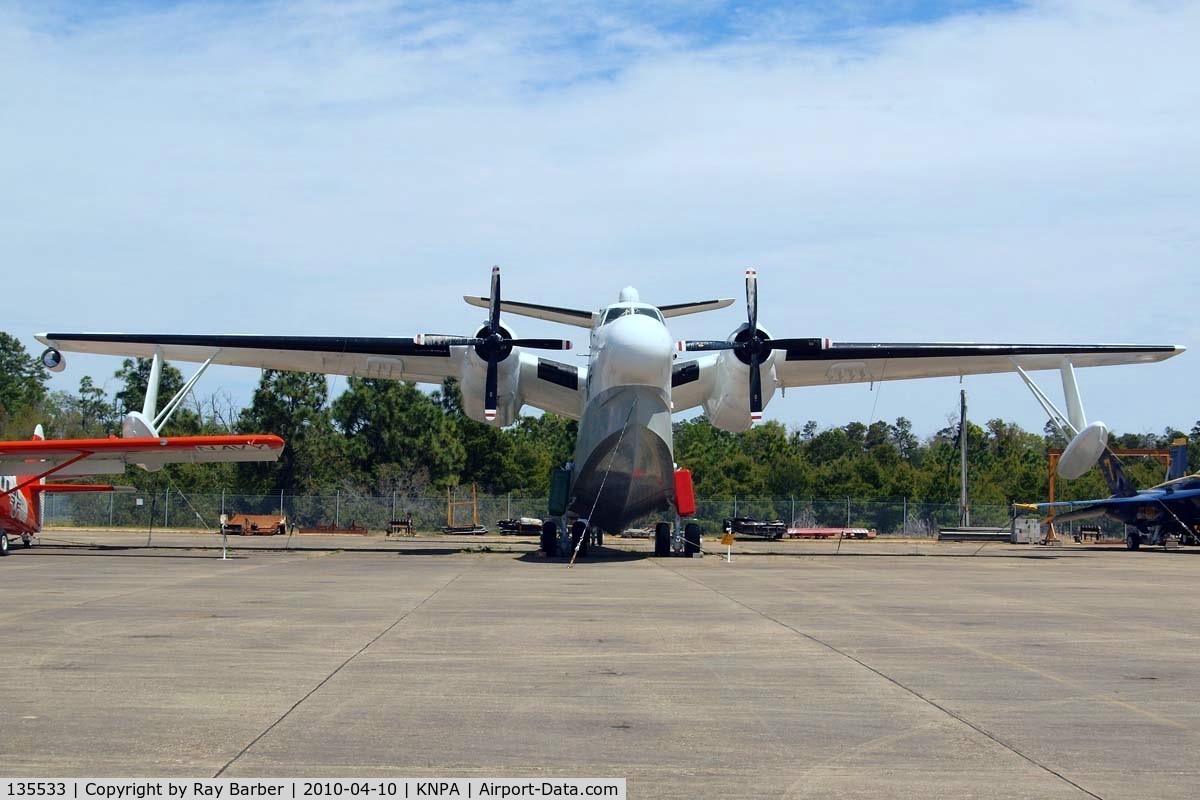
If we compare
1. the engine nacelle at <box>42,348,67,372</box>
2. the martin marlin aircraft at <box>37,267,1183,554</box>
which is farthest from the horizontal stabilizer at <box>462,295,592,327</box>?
the engine nacelle at <box>42,348,67,372</box>

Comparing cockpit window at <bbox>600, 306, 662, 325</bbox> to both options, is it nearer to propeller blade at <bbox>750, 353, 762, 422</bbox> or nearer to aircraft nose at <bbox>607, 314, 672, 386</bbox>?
aircraft nose at <bbox>607, 314, 672, 386</bbox>

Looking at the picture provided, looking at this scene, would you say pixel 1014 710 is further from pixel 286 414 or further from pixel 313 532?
pixel 286 414

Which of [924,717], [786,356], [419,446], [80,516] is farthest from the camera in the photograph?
[419,446]

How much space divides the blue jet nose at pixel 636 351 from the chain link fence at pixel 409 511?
26.3m

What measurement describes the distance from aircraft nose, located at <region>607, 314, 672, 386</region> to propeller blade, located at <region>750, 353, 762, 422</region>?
126 inches

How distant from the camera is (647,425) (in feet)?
79.4

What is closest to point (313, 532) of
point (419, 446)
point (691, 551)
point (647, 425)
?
point (419, 446)

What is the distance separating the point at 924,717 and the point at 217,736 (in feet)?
14.1

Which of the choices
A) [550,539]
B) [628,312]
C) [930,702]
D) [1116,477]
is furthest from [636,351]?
[1116,477]

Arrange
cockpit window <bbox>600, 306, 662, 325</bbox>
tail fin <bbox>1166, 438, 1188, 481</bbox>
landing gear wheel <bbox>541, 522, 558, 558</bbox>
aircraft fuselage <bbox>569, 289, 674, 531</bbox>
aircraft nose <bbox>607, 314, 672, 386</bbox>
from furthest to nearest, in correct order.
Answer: tail fin <bbox>1166, 438, 1188, 481</bbox> < landing gear wheel <bbox>541, 522, 558, 558</bbox> < cockpit window <bbox>600, 306, 662, 325</bbox> < aircraft fuselage <bbox>569, 289, 674, 531</bbox> < aircraft nose <bbox>607, 314, 672, 386</bbox>

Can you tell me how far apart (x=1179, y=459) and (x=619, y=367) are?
100 feet

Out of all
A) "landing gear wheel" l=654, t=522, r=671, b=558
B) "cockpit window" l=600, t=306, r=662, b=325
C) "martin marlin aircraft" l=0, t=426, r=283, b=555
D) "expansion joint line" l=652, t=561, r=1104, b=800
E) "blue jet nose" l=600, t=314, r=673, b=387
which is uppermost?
"cockpit window" l=600, t=306, r=662, b=325

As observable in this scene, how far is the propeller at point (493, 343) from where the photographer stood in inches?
1045

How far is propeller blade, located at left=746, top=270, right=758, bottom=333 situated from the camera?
26641mm
